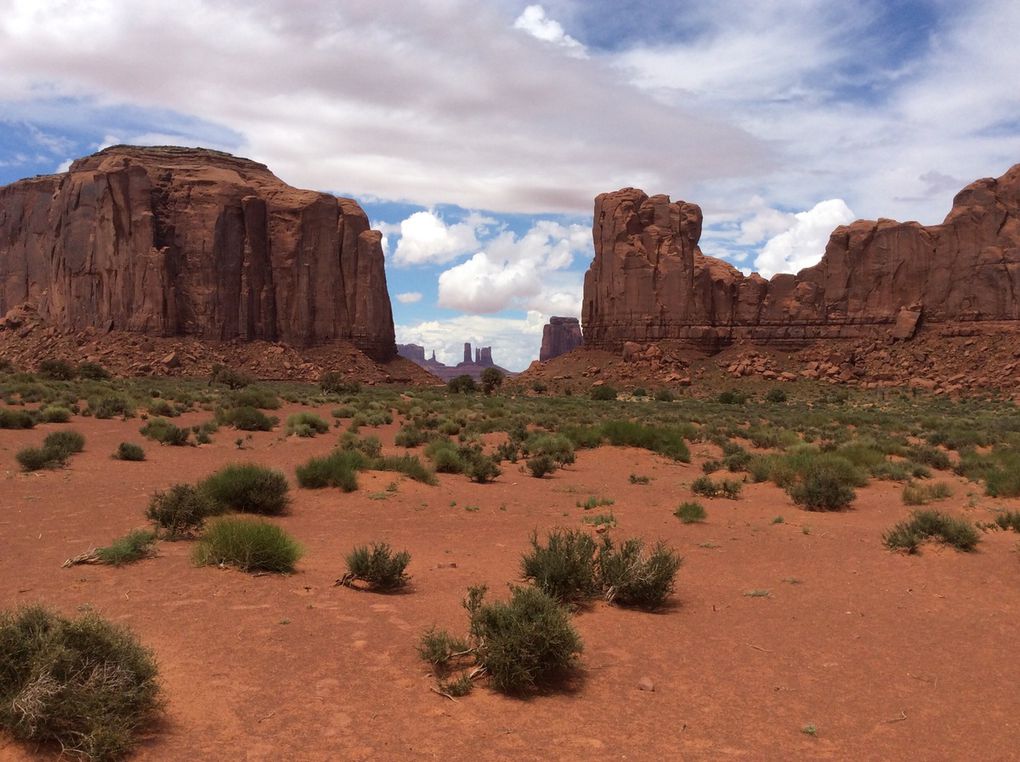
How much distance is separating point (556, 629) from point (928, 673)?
3.59 metres

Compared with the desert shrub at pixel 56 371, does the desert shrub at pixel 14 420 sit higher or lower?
lower

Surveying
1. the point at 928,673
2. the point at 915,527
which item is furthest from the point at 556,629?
the point at 915,527

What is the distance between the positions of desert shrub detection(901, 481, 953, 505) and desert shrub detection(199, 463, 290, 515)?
41.5ft

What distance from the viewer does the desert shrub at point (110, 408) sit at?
27625 mm

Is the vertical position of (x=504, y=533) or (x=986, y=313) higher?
(x=986, y=313)

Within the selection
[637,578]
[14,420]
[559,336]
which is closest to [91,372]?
[14,420]

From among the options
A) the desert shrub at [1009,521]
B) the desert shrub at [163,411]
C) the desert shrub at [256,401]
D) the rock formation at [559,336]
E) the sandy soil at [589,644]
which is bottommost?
the sandy soil at [589,644]

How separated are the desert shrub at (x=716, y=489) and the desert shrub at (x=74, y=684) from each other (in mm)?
13440

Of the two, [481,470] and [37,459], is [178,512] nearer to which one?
[37,459]

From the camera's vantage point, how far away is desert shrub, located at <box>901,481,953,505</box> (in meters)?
14.9

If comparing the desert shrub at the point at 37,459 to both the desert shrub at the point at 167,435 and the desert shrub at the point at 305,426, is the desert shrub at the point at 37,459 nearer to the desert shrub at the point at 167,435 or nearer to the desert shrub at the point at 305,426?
the desert shrub at the point at 167,435

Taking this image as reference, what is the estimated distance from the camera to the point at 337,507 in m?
13.7

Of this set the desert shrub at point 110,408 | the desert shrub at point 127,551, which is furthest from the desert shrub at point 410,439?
the desert shrub at point 127,551

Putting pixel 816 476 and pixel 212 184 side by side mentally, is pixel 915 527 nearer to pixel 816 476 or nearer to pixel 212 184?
pixel 816 476
